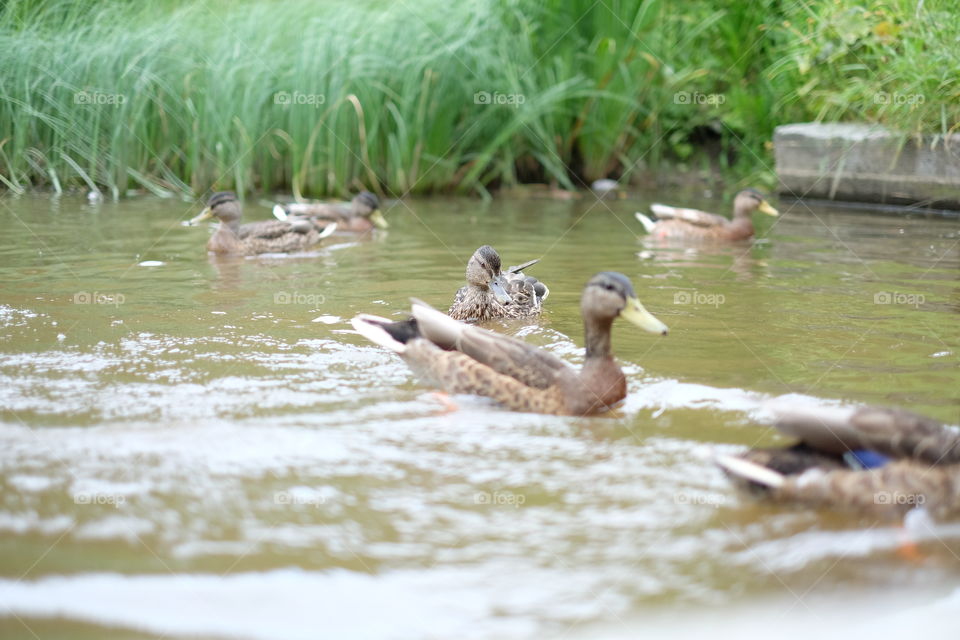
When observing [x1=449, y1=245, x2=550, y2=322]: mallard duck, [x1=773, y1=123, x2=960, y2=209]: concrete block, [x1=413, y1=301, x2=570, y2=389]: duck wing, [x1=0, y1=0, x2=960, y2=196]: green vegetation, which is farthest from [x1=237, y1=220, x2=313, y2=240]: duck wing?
[x1=773, y1=123, x2=960, y2=209]: concrete block

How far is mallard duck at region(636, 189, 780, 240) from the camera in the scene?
970cm

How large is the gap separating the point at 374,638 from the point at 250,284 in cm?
497

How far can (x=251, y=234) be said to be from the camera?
8992 mm

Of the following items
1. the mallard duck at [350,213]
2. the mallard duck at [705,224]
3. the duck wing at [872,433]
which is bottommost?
the mallard duck at [350,213]

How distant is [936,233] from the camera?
9.25 m

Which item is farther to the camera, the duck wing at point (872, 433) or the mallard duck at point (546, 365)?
the mallard duck at point (546, 365)

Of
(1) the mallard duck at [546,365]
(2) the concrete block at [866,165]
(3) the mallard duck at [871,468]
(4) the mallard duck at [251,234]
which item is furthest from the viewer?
(2) the concrete block at [866,165]

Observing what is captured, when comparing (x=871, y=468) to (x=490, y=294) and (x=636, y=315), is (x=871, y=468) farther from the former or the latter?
(x=490, y=294)

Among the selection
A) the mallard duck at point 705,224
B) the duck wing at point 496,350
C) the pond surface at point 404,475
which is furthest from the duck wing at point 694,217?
the duck wing at point 496,350

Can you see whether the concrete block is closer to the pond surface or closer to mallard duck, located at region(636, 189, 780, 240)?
mallard duck, located at region(636, 189, 780, 240)

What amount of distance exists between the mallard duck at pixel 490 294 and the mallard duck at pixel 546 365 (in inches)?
57.5

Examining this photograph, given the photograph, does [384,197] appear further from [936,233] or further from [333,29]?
[936,233]

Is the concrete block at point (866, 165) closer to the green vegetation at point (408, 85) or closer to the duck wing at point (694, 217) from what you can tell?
the green vegetation at point (408, 85)

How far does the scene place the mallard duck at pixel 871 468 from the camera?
11.9ft
